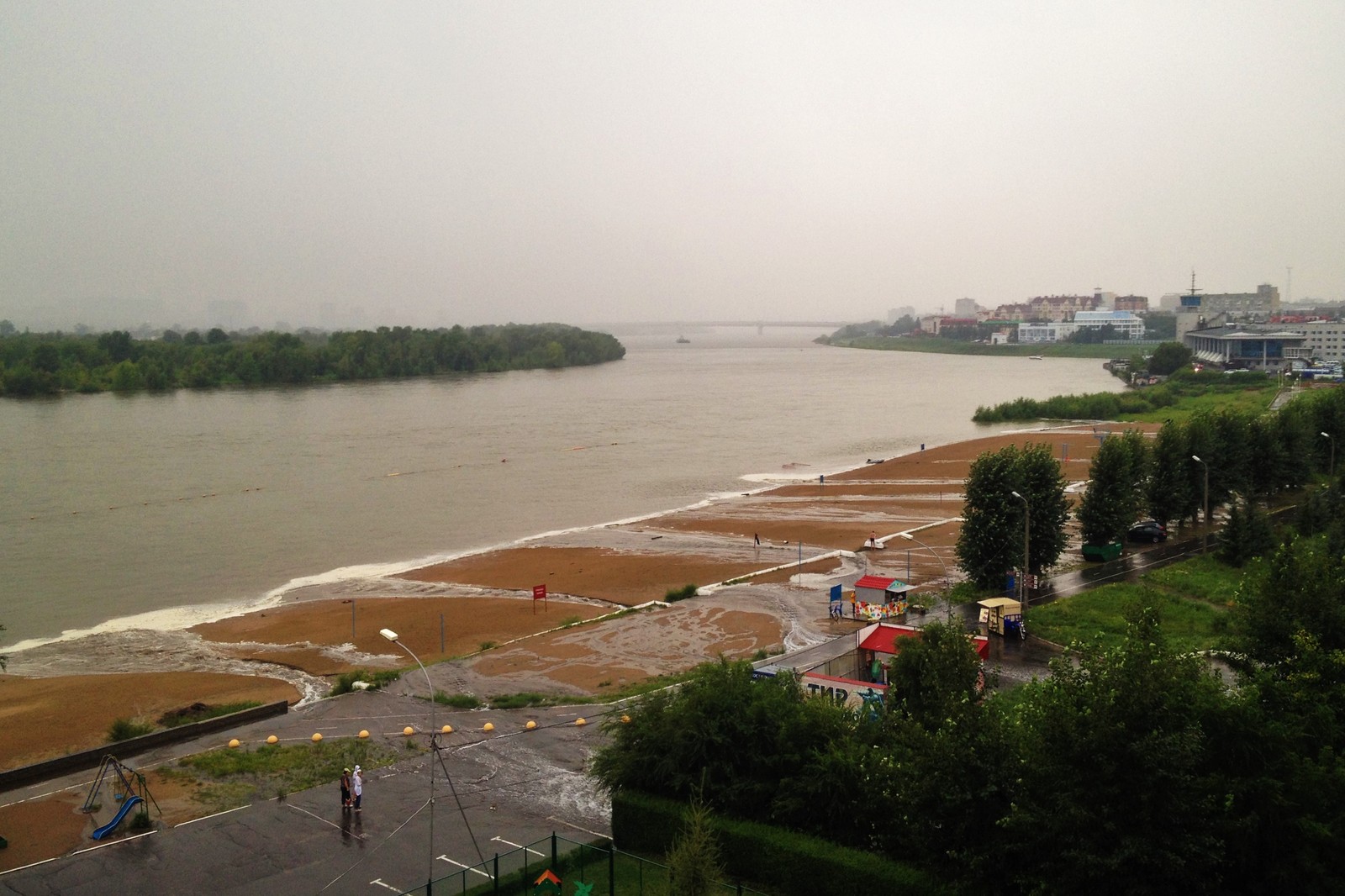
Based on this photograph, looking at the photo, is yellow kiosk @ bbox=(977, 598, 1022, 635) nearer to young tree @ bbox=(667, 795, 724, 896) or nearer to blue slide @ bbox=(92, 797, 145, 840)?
young tree @ bbox=(667, 795, 724, 896)

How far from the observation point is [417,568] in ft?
121

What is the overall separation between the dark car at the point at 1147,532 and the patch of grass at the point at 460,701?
24194 millimetres

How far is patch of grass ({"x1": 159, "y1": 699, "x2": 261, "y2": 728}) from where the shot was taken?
2058cm

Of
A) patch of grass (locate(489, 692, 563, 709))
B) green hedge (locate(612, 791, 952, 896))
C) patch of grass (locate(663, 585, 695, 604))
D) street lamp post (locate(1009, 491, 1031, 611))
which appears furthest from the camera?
patch of grass (locate(663, 585, 695, 604))

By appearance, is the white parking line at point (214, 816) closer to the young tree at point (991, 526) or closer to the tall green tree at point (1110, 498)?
the young tree at point (991, 526)

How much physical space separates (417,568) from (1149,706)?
30323 millimetres

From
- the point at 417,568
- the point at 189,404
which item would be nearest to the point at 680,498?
the point at 417,568

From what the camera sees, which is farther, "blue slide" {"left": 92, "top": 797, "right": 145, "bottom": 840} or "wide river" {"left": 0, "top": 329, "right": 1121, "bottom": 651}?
"wide river" {"left": 0, "top": 329, "right": 1121, "bottom": 651}

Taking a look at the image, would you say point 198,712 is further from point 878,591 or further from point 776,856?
point 878,591

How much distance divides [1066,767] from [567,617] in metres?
20.1

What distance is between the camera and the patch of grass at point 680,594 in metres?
29.8

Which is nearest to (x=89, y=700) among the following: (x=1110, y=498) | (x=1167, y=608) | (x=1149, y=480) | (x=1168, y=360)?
(x=1167, y=608)

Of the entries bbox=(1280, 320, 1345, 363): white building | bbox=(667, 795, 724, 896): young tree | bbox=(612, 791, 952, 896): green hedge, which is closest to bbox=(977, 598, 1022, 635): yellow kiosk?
bbox=(612, 791, 952, 896): green hedge

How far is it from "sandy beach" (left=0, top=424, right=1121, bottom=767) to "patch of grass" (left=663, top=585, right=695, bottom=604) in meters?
0.38
